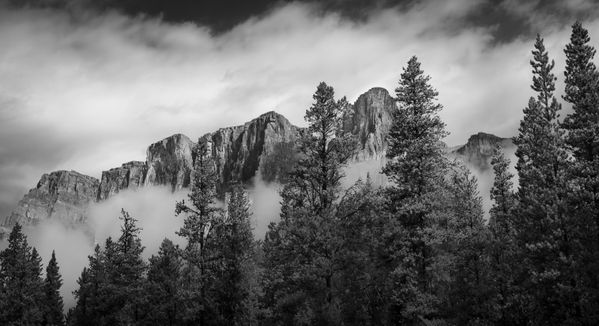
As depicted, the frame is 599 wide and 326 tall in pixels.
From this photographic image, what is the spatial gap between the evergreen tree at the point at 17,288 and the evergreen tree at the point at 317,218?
1449 inches

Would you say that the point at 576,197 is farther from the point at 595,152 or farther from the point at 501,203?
the point at 501,203

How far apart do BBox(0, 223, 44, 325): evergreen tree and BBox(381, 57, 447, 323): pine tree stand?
42.0m

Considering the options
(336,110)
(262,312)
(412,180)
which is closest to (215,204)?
(262,312)

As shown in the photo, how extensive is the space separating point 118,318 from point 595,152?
38.4 m

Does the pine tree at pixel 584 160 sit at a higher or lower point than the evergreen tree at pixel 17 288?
higher

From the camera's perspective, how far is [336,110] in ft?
95.8

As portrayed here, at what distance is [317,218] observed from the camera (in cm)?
2733

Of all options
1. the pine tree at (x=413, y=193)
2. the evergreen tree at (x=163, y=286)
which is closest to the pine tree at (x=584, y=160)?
the pine tree at (x=413, y=193)

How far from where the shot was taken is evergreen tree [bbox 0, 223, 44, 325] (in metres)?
53.8

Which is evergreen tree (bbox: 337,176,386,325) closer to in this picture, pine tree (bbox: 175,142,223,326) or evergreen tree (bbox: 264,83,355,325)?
evergreen tree (bbox: 264,83,355,325)

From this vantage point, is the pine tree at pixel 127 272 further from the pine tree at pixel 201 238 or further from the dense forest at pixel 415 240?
the dense forest at pixel 415 240

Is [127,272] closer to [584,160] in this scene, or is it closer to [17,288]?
[17,288]

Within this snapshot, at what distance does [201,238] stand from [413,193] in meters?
15.0

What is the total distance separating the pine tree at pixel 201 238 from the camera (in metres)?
33.6
